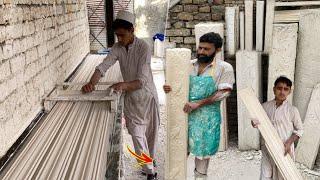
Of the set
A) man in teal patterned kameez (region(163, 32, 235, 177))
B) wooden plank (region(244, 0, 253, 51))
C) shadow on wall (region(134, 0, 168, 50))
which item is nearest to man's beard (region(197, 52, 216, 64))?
man in teal patterned kameez (region(163, 32, 235, 177))

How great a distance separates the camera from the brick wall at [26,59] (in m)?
2.37

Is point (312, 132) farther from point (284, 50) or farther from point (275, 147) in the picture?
point (275, 147)

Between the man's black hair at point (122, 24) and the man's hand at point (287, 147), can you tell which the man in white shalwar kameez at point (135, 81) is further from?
the man's hand at point (287, 147)

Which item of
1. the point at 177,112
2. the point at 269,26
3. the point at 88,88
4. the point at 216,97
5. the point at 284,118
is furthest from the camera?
the point at 269,26

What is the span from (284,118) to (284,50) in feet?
6.00

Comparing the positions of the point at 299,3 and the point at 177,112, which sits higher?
the point at 299,3

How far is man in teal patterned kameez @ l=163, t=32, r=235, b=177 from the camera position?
3414 millimetres

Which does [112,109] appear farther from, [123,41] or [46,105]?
[123,41]

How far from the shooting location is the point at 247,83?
5.14 meters

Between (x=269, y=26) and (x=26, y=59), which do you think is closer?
(x=26, y=59)

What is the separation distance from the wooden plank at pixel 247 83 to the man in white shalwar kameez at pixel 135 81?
149 cm

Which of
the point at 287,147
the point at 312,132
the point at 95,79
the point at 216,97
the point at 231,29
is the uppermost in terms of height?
the point at 231,29

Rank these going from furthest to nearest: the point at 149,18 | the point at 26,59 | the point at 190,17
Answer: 1. the point at 149,18
2. the point at 190,17
3. the point at 26,59

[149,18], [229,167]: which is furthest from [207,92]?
[149,18]
